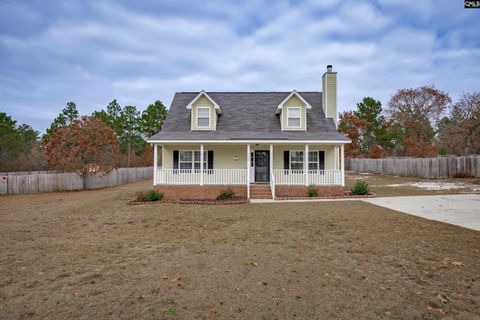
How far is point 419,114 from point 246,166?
36064 millimetres

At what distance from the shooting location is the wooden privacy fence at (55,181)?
19.1 metres

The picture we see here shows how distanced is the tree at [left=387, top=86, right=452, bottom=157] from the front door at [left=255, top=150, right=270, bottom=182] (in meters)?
33.4

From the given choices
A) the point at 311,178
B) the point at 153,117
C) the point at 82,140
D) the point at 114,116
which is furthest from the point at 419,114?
the point at 114,116

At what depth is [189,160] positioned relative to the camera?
16359 mm

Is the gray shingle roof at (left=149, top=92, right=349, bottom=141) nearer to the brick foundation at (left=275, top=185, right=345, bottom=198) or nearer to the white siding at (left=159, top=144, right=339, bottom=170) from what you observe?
the white siding at (left=159, top=144, right=339, bottom=170)

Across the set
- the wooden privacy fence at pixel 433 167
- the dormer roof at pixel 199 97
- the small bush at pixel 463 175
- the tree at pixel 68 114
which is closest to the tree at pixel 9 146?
the tree at pixel 68 114

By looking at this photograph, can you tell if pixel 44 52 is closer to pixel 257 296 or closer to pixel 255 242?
pixel 255 242

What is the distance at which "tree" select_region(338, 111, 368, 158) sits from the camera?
155 feet

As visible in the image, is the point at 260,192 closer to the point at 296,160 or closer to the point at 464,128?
the point at 296,160

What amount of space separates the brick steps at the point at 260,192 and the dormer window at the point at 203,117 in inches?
195

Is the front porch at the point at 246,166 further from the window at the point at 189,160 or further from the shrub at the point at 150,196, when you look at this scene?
the shrub at the point at 150,196

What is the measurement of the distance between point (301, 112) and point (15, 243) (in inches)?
577

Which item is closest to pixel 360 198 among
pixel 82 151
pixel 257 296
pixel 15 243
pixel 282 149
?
pixel 282 149

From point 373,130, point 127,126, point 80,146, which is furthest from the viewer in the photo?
point 373,130
